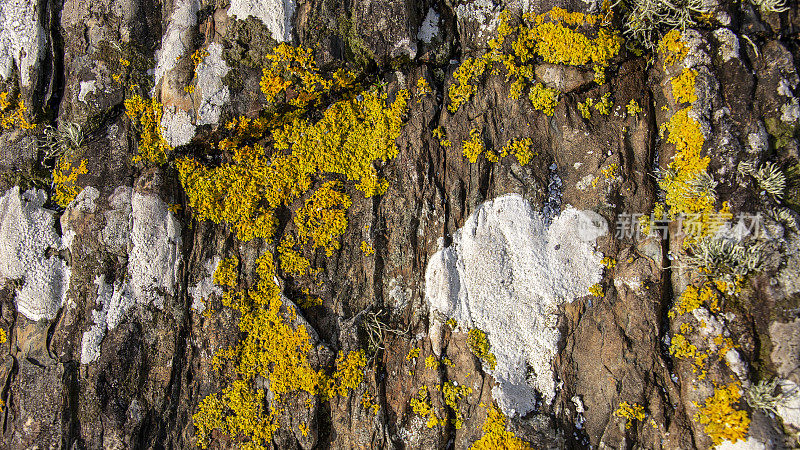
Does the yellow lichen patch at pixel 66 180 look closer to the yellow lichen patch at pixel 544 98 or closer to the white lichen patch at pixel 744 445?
the yellow lichen patch at pixel 544 98

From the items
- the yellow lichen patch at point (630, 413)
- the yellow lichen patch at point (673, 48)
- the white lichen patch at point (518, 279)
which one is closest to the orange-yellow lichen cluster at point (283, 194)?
the white lichen patch at point (518, 279)

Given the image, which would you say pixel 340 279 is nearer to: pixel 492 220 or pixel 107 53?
pixel 492 220

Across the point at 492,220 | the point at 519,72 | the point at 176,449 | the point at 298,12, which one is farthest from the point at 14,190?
the point at 519,72

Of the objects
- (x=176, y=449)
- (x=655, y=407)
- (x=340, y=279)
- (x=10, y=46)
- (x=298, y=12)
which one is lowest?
(x=176, y=449)

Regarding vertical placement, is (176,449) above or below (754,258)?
below

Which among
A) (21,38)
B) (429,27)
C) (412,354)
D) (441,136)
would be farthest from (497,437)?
(21,38)

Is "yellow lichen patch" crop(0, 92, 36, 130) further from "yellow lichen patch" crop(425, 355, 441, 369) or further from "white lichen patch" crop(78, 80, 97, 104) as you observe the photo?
"yellow lichen patch" crop(425, 355, 441, 369)
